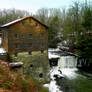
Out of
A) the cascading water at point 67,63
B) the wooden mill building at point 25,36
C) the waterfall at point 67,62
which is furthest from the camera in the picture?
the waterfall at point 67,62

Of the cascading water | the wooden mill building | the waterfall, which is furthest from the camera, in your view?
the waterfall

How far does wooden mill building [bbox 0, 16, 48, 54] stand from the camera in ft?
62.3

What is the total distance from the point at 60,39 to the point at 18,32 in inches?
1242

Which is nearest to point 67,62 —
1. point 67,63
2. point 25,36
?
point 67,63

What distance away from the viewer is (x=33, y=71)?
2008 centimetres

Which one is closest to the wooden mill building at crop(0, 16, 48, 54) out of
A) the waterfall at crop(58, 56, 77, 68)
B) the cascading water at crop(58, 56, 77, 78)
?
the cascading water at crop(58, 56, 77, 78)

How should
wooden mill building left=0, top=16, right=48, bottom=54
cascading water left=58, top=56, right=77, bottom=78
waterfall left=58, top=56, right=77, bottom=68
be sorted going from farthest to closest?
waterfall left=58, top=56, right=77, bottom=68 → cascading water left=58, top=56, right=77, bottom=78 → wooden mill building left=0, top=16, right=48, bottom=54

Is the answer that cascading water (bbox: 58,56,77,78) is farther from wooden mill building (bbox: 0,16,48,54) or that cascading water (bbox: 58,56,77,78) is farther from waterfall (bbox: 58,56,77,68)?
wooden mill building (bbox: 0,16,48,54)

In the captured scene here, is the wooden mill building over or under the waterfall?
over

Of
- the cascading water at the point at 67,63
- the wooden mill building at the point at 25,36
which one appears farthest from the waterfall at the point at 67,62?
the wooden mill building at the point at 25,36

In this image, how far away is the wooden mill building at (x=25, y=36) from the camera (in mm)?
18984

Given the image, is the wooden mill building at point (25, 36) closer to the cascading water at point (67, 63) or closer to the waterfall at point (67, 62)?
the cascading water at point (67, 63)

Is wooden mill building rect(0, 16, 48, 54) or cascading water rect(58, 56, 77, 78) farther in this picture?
cascading water rect(58, 56, 77, 78)

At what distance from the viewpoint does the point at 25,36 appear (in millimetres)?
20016
